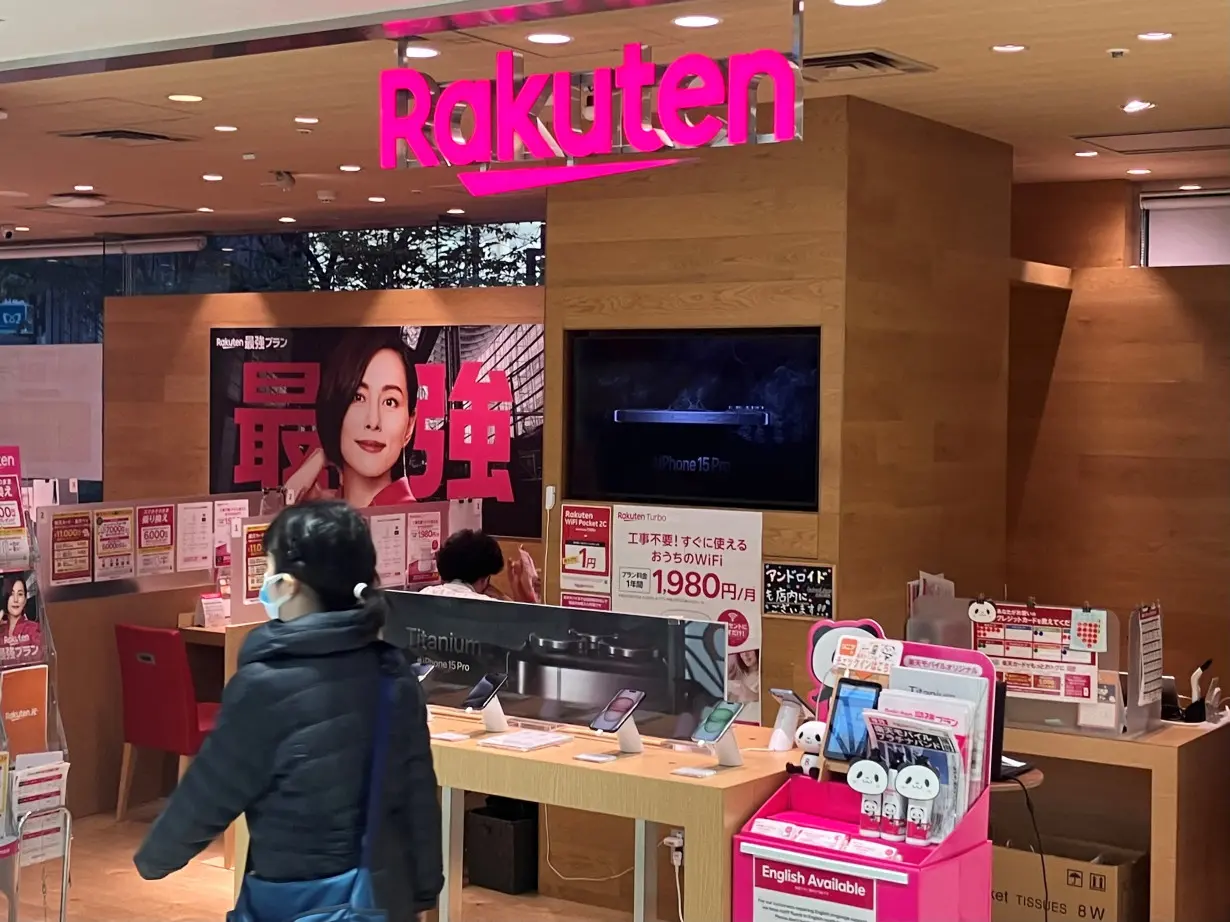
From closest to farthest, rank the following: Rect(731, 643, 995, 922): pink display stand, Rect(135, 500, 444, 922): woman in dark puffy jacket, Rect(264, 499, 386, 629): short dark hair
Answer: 1. Rect(135, 500, 444, 922): woman in dark puffy jacket
2. Rect(264, 499, 386, 629): short dark hair
3. Rect(731, 643, 995, 922): pink display stand

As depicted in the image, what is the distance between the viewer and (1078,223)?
747 cm

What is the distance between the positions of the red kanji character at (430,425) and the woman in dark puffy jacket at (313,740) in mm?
6532

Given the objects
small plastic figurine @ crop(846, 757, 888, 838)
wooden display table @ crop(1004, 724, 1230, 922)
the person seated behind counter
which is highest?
the person seated behind counter

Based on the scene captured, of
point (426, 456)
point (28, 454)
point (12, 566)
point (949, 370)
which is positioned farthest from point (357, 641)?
point (28, 454)

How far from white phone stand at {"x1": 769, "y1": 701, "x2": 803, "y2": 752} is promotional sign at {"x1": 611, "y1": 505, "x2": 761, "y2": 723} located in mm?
1137

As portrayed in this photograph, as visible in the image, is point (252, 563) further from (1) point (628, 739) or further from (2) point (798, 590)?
(1) point (628, 739)

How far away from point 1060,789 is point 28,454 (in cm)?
862

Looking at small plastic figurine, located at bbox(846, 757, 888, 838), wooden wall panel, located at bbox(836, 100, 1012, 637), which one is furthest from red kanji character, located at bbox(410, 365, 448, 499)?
small plastic figurine, located at bbox(846, 757, 888, 838)

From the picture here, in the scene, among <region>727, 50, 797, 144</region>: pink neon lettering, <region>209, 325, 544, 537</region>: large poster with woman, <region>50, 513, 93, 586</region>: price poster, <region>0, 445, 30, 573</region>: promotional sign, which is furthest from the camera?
<region>209, 325, 544, 537</region>: large poster with woman

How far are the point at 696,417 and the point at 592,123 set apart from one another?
5.76 ft

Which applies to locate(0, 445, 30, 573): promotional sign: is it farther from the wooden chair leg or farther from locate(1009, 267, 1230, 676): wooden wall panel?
locate(1009, 267, 1230, 676): wooden wall panel

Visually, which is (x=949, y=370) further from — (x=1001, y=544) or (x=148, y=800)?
(x=148, y=800)

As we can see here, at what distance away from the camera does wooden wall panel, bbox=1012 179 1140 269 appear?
738 cm

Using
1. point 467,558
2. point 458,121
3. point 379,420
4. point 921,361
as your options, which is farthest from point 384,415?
point 458,121
